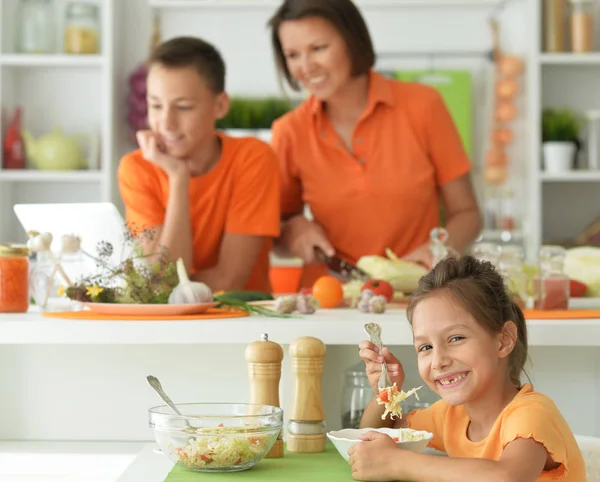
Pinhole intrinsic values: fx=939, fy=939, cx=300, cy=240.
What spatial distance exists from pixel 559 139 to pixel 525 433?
2.88 metres

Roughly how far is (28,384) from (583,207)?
9.78 feet

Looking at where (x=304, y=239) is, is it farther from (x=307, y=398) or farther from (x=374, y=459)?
(x=374, y=459)

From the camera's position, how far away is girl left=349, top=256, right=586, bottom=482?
3.81ft

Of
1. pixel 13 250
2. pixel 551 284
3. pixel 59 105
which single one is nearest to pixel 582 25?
pixel 59 105

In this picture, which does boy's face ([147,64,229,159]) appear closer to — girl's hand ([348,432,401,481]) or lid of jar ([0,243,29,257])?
lid of jar ([0,243,29,257])

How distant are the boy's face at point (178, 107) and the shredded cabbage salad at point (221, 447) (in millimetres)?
1208

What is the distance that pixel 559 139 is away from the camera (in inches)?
152

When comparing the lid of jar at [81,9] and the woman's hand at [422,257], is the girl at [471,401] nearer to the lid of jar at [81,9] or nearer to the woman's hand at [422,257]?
the woman's hand at [422,257]

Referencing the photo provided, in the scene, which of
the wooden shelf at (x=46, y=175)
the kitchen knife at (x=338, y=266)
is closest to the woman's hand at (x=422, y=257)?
the kitchen knife at (x=338, y=266)

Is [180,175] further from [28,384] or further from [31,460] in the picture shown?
[31,460]

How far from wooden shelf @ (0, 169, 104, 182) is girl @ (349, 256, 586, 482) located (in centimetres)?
276

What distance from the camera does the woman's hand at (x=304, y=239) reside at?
7.87 ft

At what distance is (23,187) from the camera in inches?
163

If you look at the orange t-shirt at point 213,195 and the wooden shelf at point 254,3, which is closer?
the orange t-shirt at point 213,195
